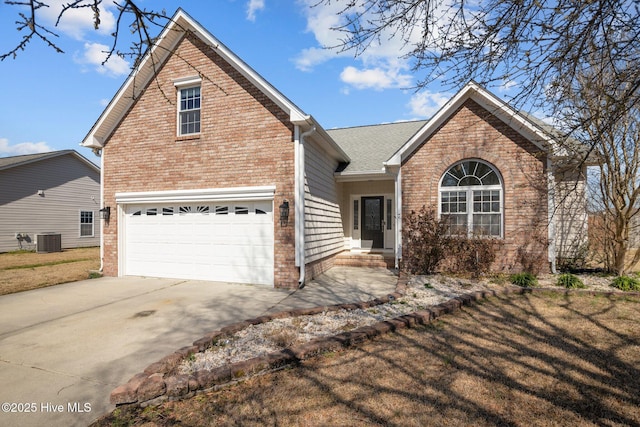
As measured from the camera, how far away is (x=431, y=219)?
953cm

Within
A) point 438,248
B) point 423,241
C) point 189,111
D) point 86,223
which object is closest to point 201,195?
point 189,111

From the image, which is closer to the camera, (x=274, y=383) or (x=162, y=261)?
(x=274, y=383)

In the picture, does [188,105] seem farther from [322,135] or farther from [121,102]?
[322,135]

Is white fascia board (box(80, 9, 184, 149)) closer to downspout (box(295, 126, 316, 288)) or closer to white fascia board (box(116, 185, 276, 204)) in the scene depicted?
white fascia board (box(116, 185, 276, 204))

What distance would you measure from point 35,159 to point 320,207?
18261 mm

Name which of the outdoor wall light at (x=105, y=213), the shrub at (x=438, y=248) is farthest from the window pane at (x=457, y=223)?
the outdoor wall light at (x=105, y=213)

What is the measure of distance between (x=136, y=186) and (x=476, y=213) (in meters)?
9.92

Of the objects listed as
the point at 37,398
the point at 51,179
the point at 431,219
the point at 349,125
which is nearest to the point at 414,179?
the point at 431,219

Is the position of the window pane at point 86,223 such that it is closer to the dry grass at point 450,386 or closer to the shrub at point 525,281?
the dry grass at point 450,386

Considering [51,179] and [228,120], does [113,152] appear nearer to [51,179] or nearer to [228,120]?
[228,120]

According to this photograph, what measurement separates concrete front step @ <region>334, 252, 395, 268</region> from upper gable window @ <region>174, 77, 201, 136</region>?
6160 millimetres

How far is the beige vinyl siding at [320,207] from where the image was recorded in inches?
352

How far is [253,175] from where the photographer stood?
8703 mm

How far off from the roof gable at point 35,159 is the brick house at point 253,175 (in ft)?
37.8
